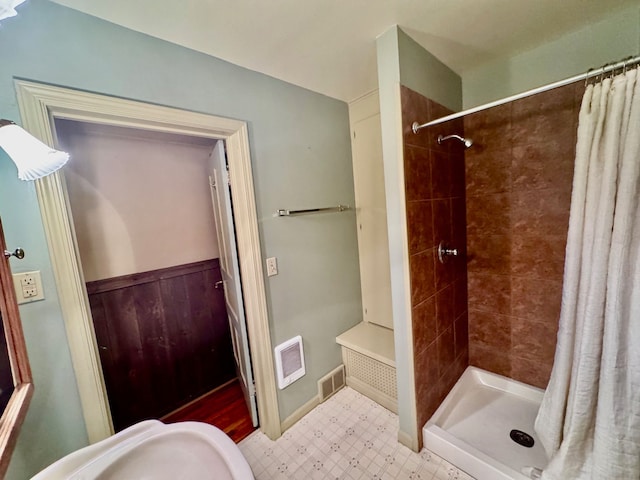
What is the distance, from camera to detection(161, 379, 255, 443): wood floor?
70.4 inches

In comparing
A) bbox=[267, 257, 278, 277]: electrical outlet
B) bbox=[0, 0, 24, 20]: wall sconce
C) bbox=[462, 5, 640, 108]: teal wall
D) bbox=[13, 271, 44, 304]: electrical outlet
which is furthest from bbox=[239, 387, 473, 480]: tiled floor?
bbox=[462, 5, 640, 108]: teal wall

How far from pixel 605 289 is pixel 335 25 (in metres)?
1.64

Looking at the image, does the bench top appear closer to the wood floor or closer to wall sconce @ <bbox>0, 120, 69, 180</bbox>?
the wood floor

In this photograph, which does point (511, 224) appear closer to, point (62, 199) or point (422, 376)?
point (422, 376)

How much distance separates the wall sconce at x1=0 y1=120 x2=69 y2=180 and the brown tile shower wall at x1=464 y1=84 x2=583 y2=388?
2.22m

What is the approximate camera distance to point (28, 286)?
34.7 inches

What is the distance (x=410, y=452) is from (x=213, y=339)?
174cm

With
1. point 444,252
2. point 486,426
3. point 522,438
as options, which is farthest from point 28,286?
point 522,438

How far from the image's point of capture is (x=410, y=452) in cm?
146

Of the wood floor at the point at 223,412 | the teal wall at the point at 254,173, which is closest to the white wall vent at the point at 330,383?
the teal wall at the point at 254,173

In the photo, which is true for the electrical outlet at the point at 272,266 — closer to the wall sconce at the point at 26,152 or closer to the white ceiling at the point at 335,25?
the wall sconce at the point at 26,152

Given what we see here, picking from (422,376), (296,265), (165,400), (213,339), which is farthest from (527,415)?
(165,400)

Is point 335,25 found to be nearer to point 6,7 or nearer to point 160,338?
point 6,7

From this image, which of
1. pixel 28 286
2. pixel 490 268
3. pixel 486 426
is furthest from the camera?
pixel 490 268
